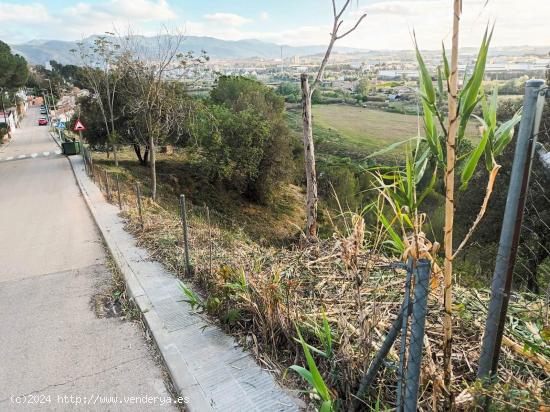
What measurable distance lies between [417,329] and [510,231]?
64 centimetres

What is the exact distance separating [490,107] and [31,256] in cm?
741

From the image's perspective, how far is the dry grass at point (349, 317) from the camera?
7.29 feet

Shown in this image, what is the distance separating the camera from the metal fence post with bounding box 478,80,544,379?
160cm

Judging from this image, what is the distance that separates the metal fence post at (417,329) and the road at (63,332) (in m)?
1.92

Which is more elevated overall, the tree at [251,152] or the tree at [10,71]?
the tree at [10,71]

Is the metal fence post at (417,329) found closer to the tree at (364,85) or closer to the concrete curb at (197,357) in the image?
the concrete curb at (197,357)

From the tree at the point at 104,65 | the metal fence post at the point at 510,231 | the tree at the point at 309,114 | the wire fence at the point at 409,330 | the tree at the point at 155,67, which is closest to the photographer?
the metal fence post at the point at 510,231

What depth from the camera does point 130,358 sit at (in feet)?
11.5

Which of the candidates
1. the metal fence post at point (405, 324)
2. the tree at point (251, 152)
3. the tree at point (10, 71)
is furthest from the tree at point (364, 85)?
the tree at point (10, 71)

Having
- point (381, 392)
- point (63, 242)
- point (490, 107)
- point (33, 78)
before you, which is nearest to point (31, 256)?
point (63, 242)

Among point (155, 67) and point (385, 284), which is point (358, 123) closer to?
point (155, 67)

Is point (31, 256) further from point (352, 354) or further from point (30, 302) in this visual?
point (352, 354)

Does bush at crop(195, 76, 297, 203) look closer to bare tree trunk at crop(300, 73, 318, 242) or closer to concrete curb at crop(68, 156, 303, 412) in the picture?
bare tree trunk at crop(300, 73, 318, 242)

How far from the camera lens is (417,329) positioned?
1815 millimetres
